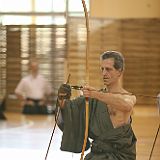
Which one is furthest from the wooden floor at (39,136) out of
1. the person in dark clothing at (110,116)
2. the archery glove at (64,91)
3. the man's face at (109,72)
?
the archery glove at (64,91)

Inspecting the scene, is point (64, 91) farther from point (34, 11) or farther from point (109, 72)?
point (34, 11)

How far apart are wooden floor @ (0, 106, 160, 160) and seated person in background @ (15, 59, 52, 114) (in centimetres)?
22

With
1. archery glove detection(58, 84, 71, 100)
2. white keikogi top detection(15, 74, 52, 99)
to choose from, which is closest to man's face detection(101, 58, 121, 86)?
archery glove detection(58, 84, 71, 100)

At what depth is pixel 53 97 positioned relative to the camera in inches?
409

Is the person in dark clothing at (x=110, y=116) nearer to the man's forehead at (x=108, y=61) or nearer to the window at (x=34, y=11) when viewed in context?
the man's forehead at (x=108, y=61)

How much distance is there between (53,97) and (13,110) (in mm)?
865

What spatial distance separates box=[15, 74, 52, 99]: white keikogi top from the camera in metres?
9.39

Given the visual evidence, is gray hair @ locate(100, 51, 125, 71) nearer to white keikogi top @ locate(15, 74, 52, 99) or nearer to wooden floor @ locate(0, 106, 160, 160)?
wooden floor @ locate(0, 106, 160, 160)

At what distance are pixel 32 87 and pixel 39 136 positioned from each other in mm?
2743

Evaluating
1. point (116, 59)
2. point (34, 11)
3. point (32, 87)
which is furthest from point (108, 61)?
point (34, 11)

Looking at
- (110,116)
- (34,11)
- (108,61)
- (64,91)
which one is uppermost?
(34,11)

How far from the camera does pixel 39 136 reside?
6.71 metres

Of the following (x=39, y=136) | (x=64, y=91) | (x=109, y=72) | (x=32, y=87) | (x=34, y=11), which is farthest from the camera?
(x=34, y=11)

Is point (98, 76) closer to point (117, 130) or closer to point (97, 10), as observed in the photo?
point (97, 10)
